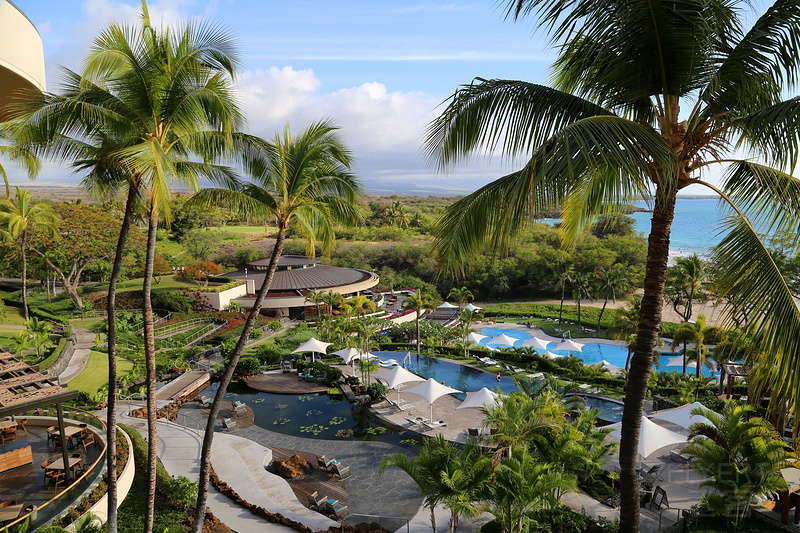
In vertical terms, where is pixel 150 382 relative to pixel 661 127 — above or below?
below

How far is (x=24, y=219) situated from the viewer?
2955 centimetres

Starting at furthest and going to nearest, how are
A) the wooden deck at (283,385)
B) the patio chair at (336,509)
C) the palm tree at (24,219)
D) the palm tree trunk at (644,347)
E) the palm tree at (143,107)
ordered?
the palm tree at (24,219), the wooden deck at (283,385), the patio chair at (336,509), the palm tree at (143,107), the palm tree trunk at (644,347)

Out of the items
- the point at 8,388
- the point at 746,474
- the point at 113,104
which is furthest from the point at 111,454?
the point at 746,474

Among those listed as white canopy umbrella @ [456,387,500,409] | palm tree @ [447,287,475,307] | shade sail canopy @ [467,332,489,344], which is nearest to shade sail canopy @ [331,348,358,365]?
white canopy umbrella @ [456,387,500,409]

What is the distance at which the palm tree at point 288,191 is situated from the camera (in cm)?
931

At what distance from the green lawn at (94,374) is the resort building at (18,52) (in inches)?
767

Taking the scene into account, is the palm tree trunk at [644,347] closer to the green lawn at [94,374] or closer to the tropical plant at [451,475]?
the tropical plant at [451,475]

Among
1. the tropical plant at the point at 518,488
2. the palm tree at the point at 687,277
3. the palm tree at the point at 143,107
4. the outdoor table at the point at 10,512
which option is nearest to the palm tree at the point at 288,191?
the palm tree at the point at 143,107

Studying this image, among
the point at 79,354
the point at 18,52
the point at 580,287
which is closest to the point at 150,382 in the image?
the point at 18,52

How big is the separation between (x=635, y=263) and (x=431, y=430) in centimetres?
5576

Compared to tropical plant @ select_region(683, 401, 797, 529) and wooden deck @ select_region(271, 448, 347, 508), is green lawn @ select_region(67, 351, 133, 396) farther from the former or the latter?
tropical plant @ select_region(683, 401, 797, 529)

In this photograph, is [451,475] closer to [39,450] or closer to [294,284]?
[39,450]

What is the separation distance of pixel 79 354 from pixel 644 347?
28770mm

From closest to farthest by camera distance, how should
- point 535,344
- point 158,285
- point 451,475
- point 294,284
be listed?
point 451,475
point 535,344
point 158,285
point 294,284
